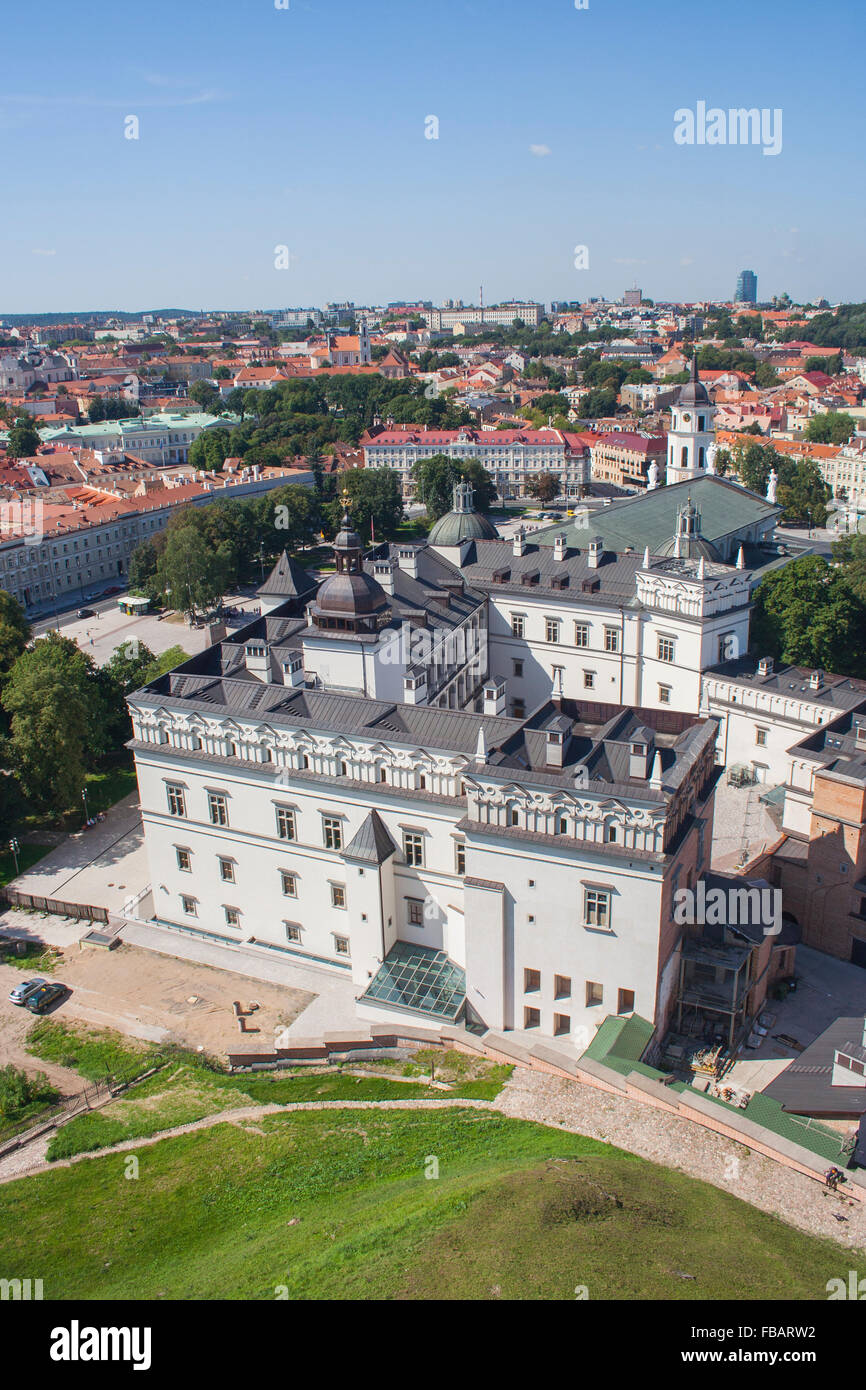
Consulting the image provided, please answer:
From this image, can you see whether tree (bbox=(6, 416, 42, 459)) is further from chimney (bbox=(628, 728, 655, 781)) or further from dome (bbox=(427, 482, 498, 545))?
chimney (bbox=(628, 728, 655, 781))

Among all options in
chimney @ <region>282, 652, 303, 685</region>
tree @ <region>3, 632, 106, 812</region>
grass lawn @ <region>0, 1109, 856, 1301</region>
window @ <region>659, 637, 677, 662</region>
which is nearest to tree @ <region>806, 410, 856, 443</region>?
window @ <region>659, 637, 677, 662</region>

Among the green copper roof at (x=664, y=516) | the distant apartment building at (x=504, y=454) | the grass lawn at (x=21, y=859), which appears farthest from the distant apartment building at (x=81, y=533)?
the green copper roof at (x=664, y=516)

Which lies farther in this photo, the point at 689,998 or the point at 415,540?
the point at 415,540

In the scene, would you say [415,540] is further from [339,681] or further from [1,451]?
[339,681]

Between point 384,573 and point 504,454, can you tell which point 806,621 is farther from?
point 504,454

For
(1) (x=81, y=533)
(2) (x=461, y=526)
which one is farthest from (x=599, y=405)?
(2) (x=461, y=526)

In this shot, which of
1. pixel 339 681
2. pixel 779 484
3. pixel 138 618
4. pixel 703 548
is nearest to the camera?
pixel 339 681

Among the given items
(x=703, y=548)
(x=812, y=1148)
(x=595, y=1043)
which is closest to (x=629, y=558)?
(x=703, y=548)
